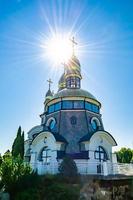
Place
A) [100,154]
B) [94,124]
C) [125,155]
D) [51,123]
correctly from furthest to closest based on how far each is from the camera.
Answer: [125,155]
[51,123]
[94,124]
[100,154]

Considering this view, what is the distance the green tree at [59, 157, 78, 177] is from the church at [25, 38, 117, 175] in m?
1.35

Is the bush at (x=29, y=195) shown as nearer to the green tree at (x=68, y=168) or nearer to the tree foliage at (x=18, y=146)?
the green tree at (x=68, y=168)

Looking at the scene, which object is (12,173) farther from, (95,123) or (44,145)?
(95,123)

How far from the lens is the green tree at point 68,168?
14.6 meters

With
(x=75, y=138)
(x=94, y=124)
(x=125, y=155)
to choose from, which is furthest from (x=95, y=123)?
(x=125, y=155)

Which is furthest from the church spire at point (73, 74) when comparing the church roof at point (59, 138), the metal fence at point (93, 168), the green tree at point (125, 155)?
the green tree at point (125, 155)

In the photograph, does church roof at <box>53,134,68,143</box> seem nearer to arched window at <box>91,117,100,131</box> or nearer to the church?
the church

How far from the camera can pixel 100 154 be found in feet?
63.2

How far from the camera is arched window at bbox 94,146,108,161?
62.1 feet

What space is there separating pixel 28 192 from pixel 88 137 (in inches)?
312

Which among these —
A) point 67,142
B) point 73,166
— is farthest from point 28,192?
point 67,142

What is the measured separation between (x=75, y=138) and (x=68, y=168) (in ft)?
16.7

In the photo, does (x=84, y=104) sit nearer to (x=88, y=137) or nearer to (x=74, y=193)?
(x=88, y=137)

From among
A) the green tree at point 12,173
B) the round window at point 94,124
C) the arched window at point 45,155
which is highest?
the round window at point 94,124
